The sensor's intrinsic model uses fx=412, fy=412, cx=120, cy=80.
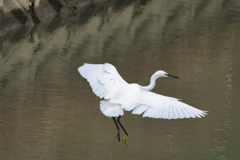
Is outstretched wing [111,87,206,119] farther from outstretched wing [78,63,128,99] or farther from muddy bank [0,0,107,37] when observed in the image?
muddy bank [0,0,107,37]

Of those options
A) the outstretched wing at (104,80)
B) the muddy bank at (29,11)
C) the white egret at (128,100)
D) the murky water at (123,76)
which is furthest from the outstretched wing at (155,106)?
the muddy bank at (29,11)

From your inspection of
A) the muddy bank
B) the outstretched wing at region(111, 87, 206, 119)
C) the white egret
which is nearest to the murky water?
the muddy bank

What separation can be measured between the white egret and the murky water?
2.07ft

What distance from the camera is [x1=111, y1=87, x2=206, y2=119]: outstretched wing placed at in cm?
494

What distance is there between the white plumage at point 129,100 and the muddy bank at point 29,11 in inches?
278

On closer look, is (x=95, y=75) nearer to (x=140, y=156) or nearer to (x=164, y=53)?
(x=140, y=156)

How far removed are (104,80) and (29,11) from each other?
870 cm

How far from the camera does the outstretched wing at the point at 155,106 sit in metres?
4.94

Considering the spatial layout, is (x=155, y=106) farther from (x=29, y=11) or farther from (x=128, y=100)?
(x=29, y=11)

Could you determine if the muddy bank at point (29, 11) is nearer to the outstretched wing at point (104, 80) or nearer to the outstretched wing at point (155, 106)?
the outstretched wing at point (104, 80)

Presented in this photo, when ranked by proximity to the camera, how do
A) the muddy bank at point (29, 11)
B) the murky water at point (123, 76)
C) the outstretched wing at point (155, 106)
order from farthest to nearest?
the muddy bank at point (29, 11) < the murky water at point (123, 76) < the outstretched wing at point (155, 106)

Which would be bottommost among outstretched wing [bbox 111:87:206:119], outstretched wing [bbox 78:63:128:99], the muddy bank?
outstretched wing [bbox 111:87:206:119]

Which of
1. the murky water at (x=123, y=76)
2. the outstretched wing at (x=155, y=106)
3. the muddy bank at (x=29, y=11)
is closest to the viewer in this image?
the outstretched wing at (x=155, y=106)

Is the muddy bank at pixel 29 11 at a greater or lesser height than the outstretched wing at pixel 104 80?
greater
